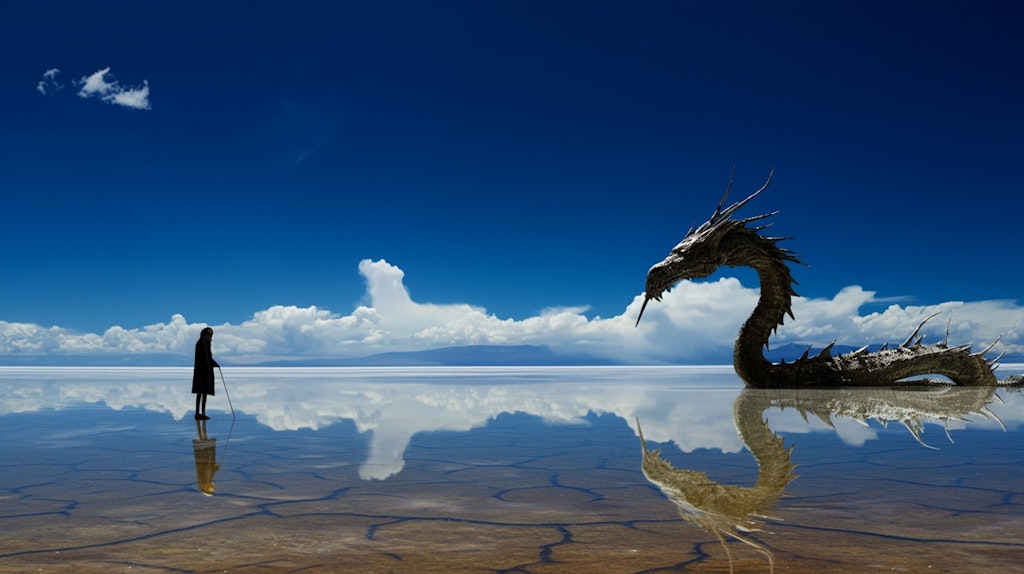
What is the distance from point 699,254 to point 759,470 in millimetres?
7279

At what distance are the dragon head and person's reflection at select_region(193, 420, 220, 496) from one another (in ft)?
21.1

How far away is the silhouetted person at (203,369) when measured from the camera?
267 inches

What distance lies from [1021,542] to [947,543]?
203mm

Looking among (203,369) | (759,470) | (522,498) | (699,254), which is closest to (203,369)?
(203,369)

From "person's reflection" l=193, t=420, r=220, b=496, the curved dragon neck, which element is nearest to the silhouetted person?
"person's reflection" l=193, t=420, r=220, b=496

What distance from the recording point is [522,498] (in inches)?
106

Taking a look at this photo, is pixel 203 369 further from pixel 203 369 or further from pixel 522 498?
pixel 522 498

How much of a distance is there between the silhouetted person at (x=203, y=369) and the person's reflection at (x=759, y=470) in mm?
3869

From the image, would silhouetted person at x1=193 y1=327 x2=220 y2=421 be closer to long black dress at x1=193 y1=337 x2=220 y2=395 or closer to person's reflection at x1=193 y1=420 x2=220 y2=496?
long black dress at x1=193 y1=337 x2=220 y2=395

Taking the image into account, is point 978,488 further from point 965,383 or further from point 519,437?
point 965,383

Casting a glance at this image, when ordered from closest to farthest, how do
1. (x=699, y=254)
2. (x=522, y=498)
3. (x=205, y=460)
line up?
(x=522, y=498)
(x=205, y=460)
(x=699, y=254)

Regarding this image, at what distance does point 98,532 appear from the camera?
2.21m

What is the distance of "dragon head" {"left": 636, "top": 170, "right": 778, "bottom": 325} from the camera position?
10211mm

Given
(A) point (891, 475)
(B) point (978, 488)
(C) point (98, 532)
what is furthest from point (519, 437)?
(C) point (98, 532)
